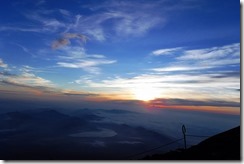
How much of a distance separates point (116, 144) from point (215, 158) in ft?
624

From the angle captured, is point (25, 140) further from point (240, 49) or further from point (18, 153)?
point (240, 49)

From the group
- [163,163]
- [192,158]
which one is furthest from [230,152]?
[163,163]

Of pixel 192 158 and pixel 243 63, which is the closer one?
pixel 243 63

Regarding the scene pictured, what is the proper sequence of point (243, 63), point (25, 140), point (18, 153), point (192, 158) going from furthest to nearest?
1. point (25, 140)
2. point (18, 153)
3. point (192, 158)
4. point (243, 63)

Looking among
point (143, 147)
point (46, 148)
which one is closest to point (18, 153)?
point (46, 148)

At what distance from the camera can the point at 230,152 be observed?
7230 mm

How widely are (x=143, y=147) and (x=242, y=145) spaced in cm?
19061

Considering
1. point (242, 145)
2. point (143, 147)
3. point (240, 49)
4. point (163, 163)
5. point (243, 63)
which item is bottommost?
point (143, 147)

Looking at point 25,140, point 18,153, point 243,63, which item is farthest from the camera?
point 25,140

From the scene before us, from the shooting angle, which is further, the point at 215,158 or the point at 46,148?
the point at 46,148

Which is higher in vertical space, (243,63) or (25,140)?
(243,63)

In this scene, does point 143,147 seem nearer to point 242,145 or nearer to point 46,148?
point 46,148

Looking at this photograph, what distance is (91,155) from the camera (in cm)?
14862

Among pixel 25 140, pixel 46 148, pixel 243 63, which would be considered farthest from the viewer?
pixel 25 140
